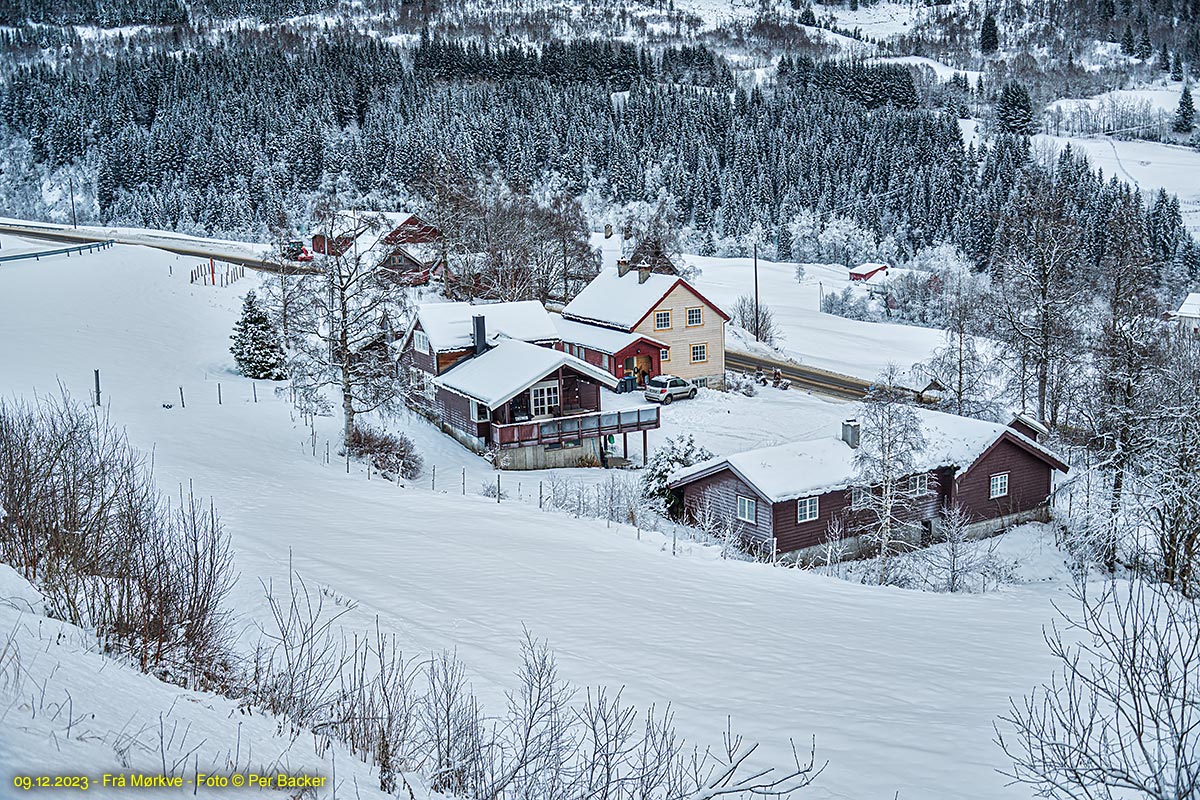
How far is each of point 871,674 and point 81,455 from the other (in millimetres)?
8585

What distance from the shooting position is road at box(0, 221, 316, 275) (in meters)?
69.2

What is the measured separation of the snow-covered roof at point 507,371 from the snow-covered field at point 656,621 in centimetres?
953

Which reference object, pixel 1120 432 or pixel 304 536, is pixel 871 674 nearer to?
pixel 304 536

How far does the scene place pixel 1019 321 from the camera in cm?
3444

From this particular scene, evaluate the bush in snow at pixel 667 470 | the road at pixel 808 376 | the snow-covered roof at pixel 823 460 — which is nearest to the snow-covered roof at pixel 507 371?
the bush in snow at pixel 667 470

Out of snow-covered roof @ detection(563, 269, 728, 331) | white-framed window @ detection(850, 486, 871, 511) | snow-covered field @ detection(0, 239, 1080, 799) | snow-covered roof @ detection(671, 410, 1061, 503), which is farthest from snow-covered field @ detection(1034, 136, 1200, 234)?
snow-covered field @ detection(0, 239, 1080, 799)

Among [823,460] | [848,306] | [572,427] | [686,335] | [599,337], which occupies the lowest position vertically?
[848,306]

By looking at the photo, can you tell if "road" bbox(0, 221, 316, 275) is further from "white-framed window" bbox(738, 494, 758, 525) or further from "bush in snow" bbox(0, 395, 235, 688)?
"bush in snow" bbox(0, 395, 235, 688)

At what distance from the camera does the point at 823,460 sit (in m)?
27.1

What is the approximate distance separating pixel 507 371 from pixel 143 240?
5801 cm

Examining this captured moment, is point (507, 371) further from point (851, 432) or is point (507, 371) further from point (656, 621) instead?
point (656, 621)

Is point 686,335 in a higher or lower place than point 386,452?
lower

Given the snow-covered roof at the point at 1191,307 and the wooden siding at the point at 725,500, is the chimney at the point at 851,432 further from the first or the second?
the snow-covered roof at the point at 1191,307

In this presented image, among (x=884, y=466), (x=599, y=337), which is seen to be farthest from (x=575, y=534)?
(x=599, y=337)
